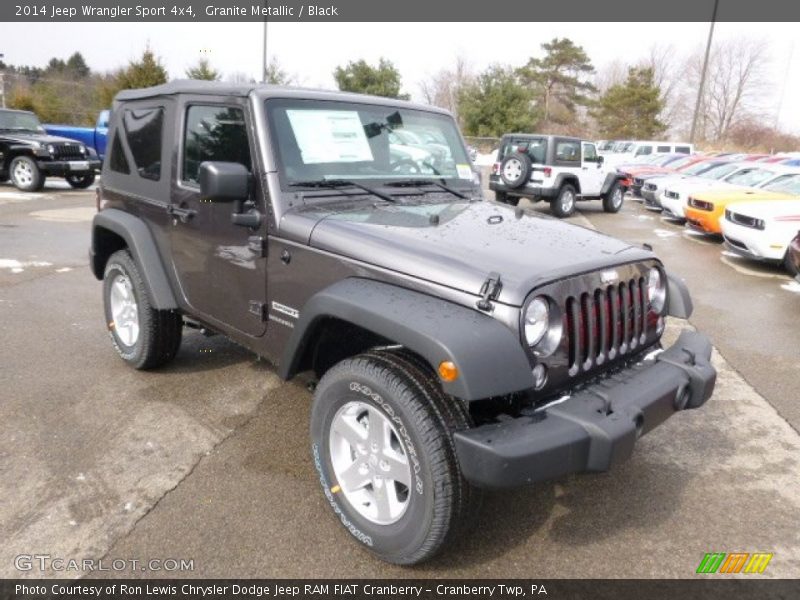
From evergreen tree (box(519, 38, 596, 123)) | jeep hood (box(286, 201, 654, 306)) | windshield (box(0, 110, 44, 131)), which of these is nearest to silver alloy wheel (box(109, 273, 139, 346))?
jeep hood (box(286, 201, 654, 306))

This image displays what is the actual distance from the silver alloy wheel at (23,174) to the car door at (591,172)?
532 inches

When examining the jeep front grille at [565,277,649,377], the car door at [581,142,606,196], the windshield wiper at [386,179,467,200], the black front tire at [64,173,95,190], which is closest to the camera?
the jeep front grille at [565,277,649,377]

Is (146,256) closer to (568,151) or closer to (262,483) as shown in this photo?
(262,483)

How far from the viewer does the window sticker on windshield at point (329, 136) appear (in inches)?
125

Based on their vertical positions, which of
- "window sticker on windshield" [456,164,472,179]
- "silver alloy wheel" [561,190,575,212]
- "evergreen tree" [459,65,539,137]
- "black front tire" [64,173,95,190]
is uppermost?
"evergreen tree" [459,65,539,137]

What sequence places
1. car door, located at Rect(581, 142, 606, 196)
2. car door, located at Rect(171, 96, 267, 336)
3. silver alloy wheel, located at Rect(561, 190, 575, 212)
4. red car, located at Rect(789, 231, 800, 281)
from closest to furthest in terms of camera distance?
car door, located at Rect(171, 96, 267, 336)
red car, located at Rect(789, 231, 800, 281)
silver alloy wheel, located at Rect(561, 190, 575, 212)
car door, located at Rect(581, 142, 606, 196)

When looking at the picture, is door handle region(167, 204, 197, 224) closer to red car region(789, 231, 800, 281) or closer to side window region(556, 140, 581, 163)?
red car region(789, 231, 800, 281)

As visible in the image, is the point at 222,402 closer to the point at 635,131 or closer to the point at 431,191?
the point at 431,191

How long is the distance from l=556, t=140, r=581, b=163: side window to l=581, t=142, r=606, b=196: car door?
211 mm

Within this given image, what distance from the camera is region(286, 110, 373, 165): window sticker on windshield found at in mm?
3178

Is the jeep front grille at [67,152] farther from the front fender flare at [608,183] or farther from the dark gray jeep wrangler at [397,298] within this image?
the front fender flare at [608,183]

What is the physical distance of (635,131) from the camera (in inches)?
1822

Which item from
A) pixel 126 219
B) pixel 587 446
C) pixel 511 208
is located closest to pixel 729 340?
pixel 511 208

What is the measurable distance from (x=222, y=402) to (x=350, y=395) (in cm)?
175
